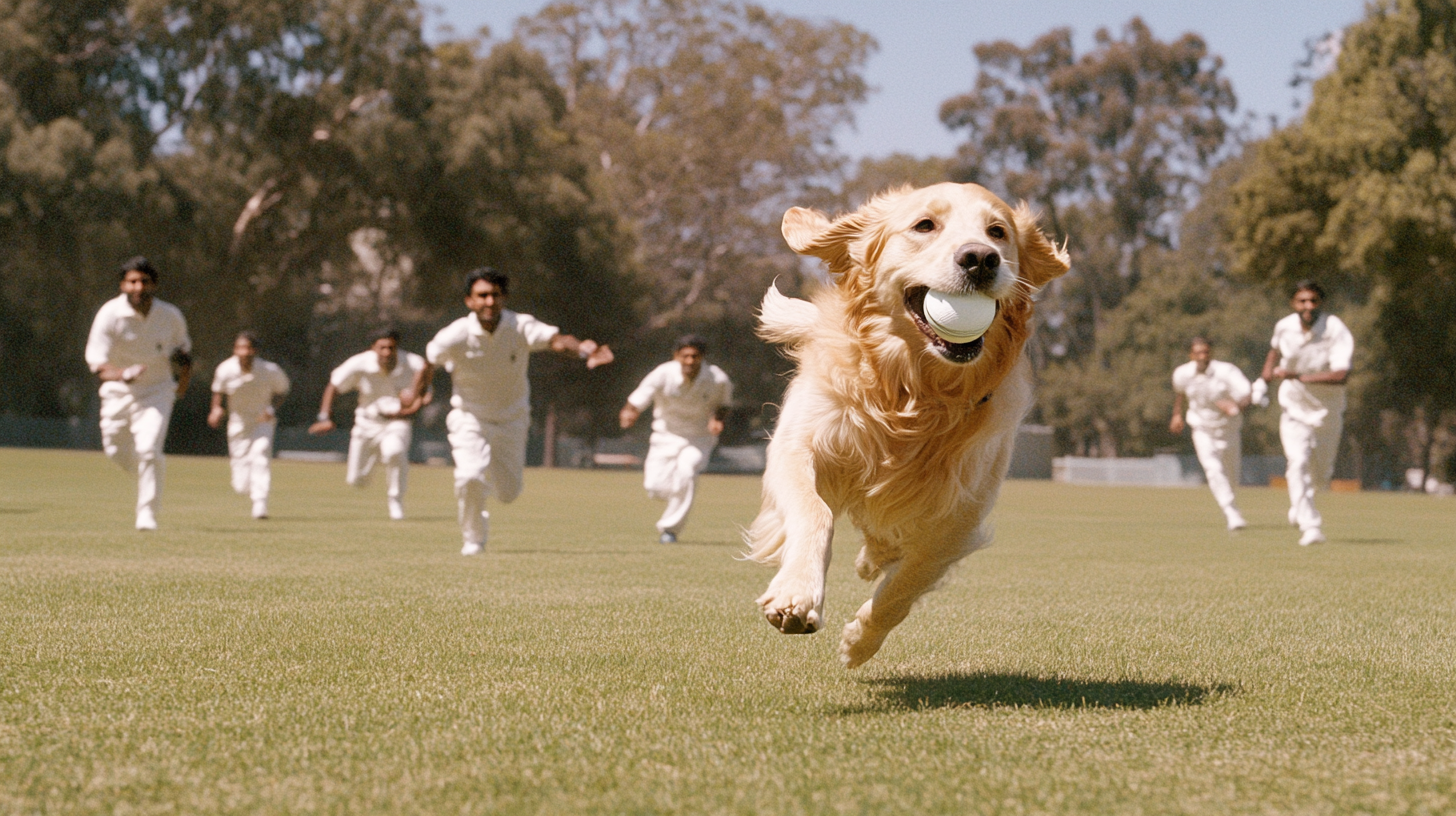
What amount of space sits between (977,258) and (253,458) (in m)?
14.6

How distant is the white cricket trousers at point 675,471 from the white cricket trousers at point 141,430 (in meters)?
4.57

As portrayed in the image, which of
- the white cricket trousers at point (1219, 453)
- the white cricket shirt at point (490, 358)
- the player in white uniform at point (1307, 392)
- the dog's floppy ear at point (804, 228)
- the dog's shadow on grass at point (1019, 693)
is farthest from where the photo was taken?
the white cricket trousers at point (1219, 453)

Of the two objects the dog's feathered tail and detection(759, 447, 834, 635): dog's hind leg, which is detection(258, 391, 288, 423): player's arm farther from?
detection(759, 447, 834, 635): dog's hind leg

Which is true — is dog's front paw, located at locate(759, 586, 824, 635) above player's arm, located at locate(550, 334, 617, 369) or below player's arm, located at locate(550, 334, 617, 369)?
below

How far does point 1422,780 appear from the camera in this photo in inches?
144

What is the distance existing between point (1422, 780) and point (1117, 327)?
63675mm

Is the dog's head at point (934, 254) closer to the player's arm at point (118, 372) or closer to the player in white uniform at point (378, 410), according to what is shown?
the player's arm at point (118, 372)

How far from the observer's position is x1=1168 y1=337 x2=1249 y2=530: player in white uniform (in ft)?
58.8

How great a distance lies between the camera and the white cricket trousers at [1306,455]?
15.4 meters

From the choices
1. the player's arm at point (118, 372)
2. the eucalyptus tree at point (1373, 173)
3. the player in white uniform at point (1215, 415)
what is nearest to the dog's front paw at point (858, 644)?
the player's arm at point (118, 372)

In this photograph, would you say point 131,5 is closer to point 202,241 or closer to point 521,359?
point 202,241

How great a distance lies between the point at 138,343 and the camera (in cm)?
1327

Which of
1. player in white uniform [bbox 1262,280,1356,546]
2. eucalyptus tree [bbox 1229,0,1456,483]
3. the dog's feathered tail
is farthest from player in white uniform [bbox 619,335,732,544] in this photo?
eucalyptus tree [bbox 1229,0,1456,483]

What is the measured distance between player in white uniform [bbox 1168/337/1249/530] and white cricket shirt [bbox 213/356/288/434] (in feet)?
39.0
